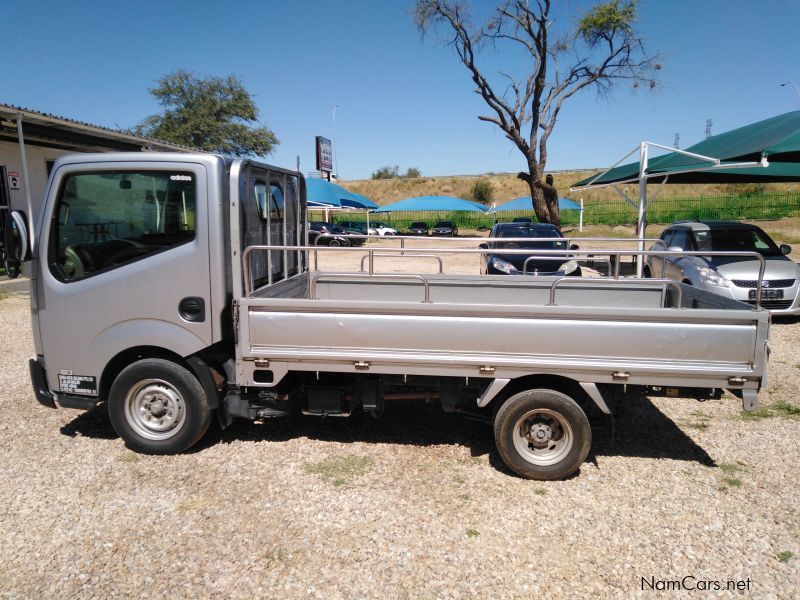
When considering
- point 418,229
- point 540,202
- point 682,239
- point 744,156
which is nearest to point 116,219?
point 682,239

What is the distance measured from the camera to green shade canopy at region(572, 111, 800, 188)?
33.5 feet

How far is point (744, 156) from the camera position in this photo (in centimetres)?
1060

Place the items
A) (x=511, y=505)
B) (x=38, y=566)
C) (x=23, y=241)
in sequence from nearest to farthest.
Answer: (x=38, y=566) < (x=511, y=505) < (x=23, y=241)

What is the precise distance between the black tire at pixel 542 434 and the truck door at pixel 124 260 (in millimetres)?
2357

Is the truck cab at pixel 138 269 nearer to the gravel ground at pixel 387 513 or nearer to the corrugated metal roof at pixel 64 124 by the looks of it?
the gravel ground at pixel 387 513

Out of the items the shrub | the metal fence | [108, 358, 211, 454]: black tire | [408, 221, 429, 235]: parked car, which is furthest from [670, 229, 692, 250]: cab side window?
the shrub

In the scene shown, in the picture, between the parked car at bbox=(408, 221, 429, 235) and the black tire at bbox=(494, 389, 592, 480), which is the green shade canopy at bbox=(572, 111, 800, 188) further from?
the parked car at bbox=(408, 221, 429, 235)

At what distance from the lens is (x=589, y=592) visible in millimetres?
3025

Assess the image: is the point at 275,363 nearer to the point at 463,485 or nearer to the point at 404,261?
the point at 463,485

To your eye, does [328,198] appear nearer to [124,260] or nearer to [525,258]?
[525,258]

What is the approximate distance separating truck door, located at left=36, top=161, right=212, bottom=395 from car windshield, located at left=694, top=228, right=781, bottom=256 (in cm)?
964

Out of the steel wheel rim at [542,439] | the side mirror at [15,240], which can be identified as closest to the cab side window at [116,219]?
the side mirror at [15,240]

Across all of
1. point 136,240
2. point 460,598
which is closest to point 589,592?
point 460,598

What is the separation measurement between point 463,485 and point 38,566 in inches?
108
